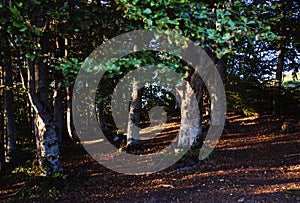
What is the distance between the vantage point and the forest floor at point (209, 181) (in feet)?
15.3

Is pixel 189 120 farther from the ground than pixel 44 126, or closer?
closer

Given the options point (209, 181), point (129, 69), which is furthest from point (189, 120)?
point (129, 69)

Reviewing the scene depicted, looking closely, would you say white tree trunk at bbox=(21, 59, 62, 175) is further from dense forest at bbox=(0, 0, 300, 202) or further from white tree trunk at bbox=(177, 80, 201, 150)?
white tree trunk at bbox=(177, 80, 201, 150)

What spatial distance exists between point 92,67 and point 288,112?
12.0 m

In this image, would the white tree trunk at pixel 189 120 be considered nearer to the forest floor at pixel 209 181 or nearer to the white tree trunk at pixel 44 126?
the forest floor at pixel 209 181

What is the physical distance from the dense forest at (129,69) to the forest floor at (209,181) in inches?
18.4

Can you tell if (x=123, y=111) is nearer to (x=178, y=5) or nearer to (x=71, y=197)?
(x=71, y=197)

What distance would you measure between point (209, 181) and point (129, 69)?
10.8ft

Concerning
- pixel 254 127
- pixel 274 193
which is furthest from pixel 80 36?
pixel 254 127

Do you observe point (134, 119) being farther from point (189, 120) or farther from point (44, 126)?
point (44, 126)

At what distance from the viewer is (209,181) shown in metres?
5.33

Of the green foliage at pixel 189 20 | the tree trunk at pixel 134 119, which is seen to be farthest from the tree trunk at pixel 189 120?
the green foliage at pixel 189 20

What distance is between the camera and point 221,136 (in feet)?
33.0

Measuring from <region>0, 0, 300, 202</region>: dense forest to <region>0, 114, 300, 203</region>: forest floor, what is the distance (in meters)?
0.47
